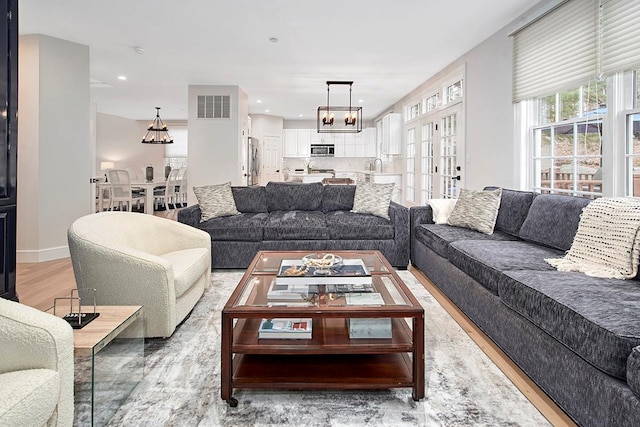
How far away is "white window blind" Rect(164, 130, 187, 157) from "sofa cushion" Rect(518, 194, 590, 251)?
11.4 m

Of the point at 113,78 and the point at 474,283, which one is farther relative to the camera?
the point at 113,78

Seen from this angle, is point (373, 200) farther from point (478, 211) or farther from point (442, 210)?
point (478, 211)

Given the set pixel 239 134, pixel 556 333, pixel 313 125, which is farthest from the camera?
pixel 313 125

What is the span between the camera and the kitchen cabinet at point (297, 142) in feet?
39.3

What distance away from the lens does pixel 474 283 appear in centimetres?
276

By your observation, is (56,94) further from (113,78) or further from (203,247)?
(203,247)

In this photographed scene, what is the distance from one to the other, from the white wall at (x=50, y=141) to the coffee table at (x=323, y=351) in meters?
4.08

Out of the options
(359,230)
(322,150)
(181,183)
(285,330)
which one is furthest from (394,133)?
(285,330)

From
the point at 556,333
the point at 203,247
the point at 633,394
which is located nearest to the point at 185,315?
the point at 203,247

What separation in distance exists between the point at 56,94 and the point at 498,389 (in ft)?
18.0

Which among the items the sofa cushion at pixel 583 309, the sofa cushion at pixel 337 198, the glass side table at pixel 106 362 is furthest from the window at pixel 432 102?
the glass side table at pixel 106 362

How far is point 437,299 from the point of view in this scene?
3420 mm

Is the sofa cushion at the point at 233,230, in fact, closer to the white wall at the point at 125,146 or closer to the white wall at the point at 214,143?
the white wall at the point at 214,143

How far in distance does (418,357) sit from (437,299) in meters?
1.69
